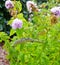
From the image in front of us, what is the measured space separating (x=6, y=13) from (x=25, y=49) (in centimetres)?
444

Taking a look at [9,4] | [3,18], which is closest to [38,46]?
[9,4]

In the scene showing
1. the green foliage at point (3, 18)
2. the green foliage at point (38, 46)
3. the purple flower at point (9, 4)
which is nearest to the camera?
the green foliage at point (38, 46)

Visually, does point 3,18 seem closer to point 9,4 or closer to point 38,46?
point 9,4

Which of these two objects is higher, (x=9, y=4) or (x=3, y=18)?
(x=9, y=4)

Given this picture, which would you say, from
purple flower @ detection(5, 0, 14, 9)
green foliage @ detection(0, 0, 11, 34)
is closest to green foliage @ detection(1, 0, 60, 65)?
purple flower @ detection(5, 0, 14, 9)

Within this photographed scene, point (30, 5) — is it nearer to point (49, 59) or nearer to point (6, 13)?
point (49, 59)

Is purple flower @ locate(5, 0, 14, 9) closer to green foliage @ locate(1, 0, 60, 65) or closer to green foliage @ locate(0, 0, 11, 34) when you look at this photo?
green foliage @ locate(1, 0, 60, 65)

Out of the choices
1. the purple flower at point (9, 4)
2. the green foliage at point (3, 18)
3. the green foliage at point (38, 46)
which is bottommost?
the green foliage at point (3, 18)

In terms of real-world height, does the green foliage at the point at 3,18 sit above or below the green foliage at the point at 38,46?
below

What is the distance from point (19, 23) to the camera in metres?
2.56

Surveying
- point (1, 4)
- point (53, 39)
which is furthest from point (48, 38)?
point (1, 4)

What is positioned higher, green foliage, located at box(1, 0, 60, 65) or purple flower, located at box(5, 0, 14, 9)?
purple flower, located at box(5, 0, 14, 9)

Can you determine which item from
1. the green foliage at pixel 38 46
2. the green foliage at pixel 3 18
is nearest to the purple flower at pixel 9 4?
the green foliage at pixel 38 46

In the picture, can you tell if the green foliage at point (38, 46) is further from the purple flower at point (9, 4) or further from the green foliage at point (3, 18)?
the green foliage at point (3, 18)
